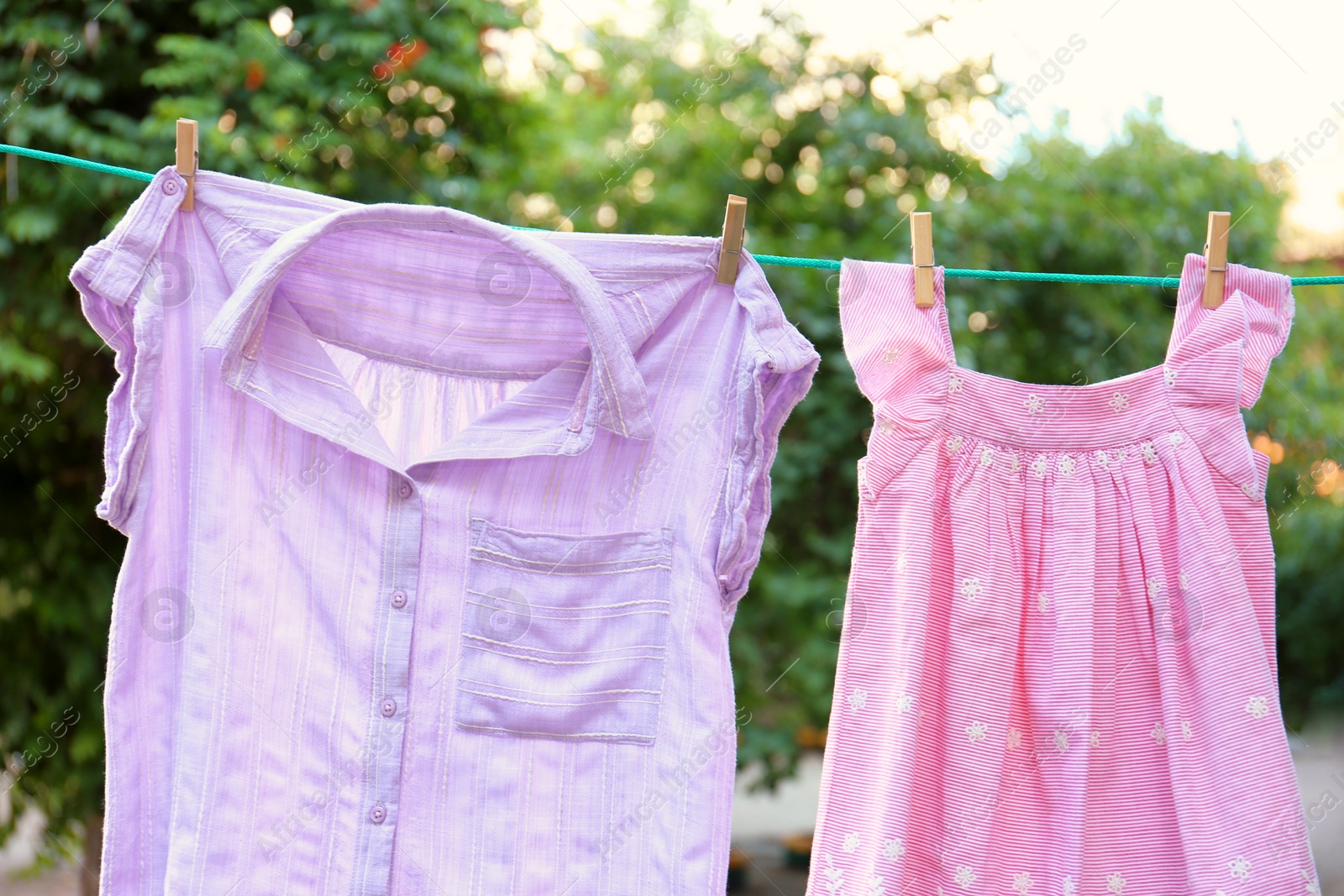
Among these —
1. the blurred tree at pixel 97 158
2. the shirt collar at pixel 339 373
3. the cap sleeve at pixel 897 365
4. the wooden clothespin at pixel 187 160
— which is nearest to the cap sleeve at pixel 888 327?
the cap sleeve at pixel 897 365

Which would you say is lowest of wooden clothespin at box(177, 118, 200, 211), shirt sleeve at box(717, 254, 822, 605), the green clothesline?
shirt sleeve at box(717, 254, 822, 605)

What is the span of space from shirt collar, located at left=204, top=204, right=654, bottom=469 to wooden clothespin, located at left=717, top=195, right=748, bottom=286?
138mm

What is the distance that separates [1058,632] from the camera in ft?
3.91

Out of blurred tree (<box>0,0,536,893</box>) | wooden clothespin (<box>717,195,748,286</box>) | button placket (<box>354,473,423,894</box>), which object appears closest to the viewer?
button placket (<box>354,473,423,894</box>)

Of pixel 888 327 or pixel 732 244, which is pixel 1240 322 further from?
pixel 732 244

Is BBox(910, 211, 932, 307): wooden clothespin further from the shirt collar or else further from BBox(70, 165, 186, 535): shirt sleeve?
BBox(70, 165, 186, 535): shirt sleeve

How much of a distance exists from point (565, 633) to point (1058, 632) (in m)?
0.51

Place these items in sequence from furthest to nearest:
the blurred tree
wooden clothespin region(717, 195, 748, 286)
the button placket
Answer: the blurred tree, wooden clothespin region(717, 195, 748, 286), the button placket

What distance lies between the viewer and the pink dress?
3.81 feet

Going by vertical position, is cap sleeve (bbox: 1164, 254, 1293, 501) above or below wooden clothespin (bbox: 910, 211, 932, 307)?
below

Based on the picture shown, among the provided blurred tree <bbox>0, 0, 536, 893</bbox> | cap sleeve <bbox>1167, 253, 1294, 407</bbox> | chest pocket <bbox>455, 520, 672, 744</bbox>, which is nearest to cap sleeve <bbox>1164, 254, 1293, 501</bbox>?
cap sleeve <bbox>1167, 253, 1294, 407</bbox>

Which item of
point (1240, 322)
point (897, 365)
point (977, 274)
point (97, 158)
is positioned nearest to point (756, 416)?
point (897, 365)

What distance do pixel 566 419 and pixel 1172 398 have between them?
2.11ft

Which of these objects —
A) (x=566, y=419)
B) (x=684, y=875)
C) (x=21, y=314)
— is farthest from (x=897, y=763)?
(x=21, y=314)
